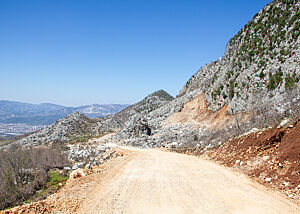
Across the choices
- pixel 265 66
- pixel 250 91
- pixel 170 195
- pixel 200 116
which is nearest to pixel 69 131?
pixel 200 116

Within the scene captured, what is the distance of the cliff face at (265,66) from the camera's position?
851 inches

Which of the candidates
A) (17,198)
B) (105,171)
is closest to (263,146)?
(105,171)

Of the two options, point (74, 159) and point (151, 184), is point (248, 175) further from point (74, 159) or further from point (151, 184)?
point (74, 159)

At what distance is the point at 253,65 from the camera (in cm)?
2858

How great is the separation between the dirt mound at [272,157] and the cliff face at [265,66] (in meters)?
4.87

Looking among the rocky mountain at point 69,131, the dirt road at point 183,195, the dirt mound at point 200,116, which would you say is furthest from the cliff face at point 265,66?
the rocky mountain at point 69,131

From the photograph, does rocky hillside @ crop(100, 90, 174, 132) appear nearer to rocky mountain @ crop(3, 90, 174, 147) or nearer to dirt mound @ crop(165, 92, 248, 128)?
rocky mountain @ crop(3, 90, 174, 147)

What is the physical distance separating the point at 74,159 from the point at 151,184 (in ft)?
65.1

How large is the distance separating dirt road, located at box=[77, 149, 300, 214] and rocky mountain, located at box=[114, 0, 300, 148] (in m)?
7.97

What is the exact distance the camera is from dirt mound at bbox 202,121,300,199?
29.2ft

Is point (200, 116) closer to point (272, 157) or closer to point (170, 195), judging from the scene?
point (272, 157)

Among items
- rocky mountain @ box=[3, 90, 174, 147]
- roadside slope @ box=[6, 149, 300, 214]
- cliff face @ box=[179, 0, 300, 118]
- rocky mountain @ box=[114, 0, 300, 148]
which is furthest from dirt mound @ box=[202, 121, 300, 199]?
rocky mountain @ box=[3, 90, 174, 147]

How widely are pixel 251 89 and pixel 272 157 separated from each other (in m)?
17.7

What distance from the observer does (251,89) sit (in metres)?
26.5
